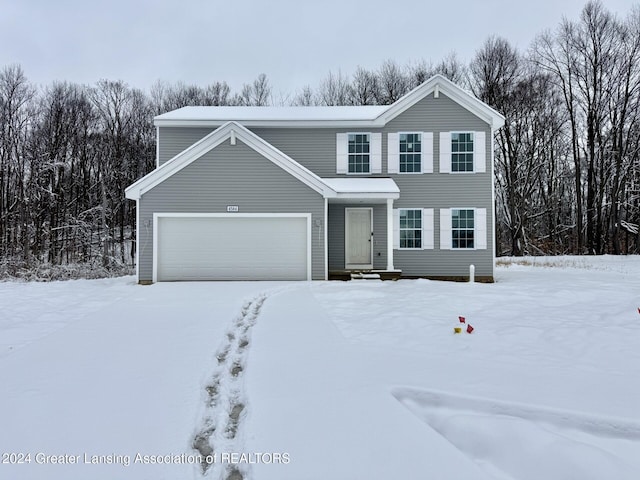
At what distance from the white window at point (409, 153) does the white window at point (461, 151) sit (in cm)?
53

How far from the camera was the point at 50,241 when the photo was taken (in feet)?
73.7

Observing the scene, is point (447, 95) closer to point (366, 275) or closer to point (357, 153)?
point (357, 153)

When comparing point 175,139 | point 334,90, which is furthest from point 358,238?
point 334,90

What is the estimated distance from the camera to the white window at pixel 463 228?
45.5 ft

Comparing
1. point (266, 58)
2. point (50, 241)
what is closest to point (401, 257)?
point (50, 241)

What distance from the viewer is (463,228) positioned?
13930mm

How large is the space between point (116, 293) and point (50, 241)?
15.9 m

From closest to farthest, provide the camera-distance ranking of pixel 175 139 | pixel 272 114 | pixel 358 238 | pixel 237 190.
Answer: pixel 237 190 → pixel 358 238 → pixel 175 139 → pixel 272 114

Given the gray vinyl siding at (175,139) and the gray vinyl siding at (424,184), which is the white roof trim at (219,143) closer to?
→ the gray vinyl siding at (424,184)

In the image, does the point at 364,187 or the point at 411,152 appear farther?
the point at 411,152

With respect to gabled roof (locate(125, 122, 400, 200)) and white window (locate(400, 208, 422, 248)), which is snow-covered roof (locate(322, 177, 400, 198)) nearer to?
gabled roof (locate(125, 122, 400, 200))

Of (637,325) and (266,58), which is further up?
(266,58)

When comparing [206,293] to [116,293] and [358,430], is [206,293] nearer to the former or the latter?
[116,293]

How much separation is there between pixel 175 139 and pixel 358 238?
757 centimetres
